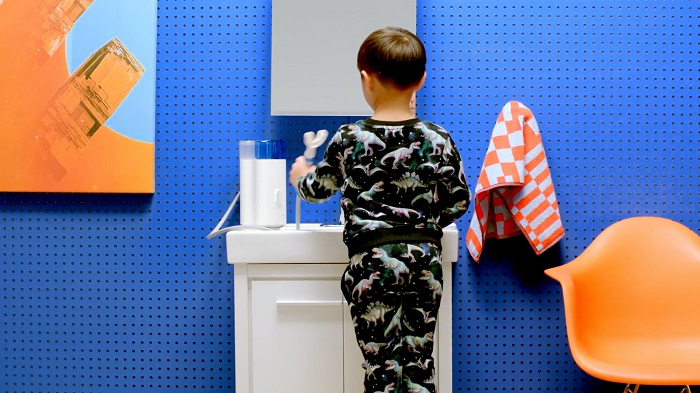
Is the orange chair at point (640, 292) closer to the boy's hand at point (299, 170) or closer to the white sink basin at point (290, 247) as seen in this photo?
the white sink basin at point (290, 247)

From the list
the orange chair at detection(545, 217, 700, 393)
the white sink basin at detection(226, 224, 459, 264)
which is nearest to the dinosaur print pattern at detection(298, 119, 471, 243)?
the white sink basin at detection(226, 224, 459, 264)

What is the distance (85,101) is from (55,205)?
392 millimetres

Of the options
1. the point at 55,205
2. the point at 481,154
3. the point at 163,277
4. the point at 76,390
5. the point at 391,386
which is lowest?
the point at 76,390

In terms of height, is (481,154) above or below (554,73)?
below

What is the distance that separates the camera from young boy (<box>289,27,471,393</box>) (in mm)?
1673

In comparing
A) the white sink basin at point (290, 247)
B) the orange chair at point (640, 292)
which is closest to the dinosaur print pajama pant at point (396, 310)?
the white sink basin at point (290, 247)

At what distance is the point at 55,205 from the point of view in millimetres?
2451

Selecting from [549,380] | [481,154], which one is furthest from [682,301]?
[481,154]

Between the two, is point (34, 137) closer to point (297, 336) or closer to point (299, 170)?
point (299, 170)

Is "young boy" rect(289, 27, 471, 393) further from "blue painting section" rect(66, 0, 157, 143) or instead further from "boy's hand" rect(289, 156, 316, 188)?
"blue painting section" rect(66, 0, 157, 143)

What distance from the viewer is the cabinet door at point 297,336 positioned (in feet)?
6.72

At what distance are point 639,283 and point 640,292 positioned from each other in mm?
29

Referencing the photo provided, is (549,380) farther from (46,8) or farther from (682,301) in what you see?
(46,8)

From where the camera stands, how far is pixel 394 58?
168 centimetres
